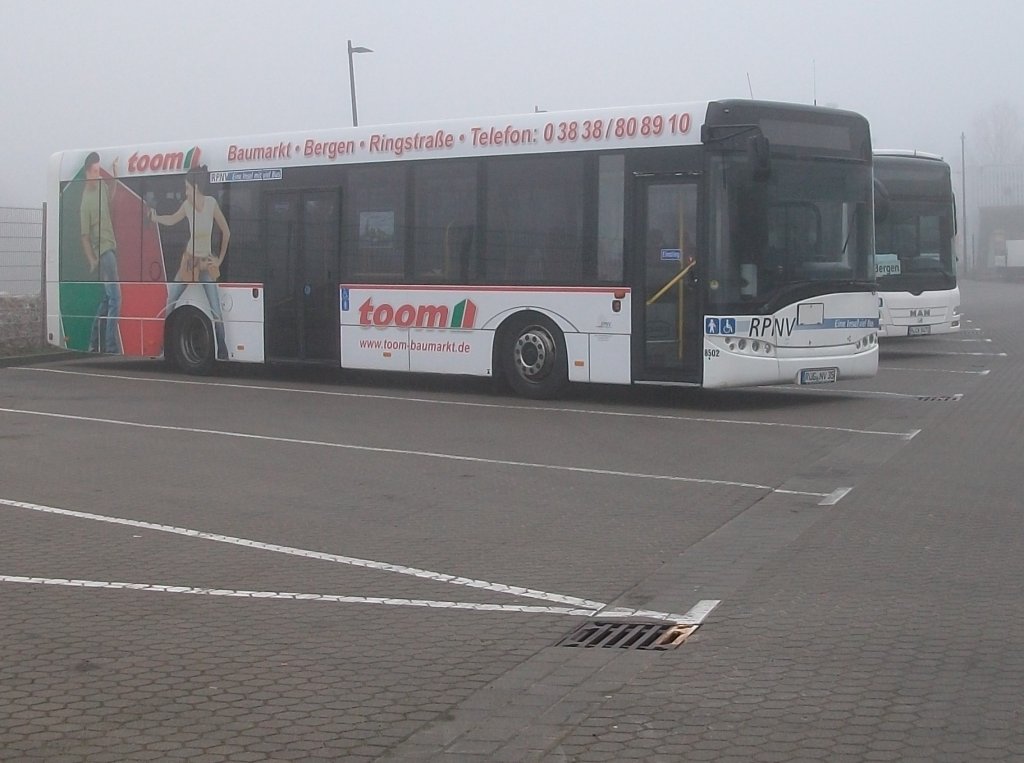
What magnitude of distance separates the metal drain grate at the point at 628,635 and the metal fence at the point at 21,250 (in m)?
19.5

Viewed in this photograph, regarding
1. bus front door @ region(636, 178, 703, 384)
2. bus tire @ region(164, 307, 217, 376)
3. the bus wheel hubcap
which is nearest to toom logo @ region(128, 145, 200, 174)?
bus tire @ region(164, 307, 217, 376)

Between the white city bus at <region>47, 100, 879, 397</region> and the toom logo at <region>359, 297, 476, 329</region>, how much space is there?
24mm

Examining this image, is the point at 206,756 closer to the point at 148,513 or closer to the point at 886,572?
the point at 886,572

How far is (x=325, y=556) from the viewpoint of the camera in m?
7.96

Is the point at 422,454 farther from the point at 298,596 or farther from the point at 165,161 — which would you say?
the point at 165,161

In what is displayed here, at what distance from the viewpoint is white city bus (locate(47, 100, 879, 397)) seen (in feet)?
48.7

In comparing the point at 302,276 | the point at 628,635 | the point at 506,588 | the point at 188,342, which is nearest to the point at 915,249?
the point at 302,276

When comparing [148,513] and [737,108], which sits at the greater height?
[737,108]

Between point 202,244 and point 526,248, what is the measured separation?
212 inches

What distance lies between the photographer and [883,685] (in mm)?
5406

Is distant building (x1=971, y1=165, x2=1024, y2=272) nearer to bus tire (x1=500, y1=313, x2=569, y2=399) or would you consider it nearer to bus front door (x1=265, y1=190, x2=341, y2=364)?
bus front door (x1=265, y1=190, x2=341, y2=364)

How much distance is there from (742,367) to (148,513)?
23.9ft

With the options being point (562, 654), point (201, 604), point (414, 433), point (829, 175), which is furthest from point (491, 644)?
point (829, 175)

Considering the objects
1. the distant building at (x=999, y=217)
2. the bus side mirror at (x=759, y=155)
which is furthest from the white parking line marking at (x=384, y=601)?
the distant building at (x=999, y=217)
